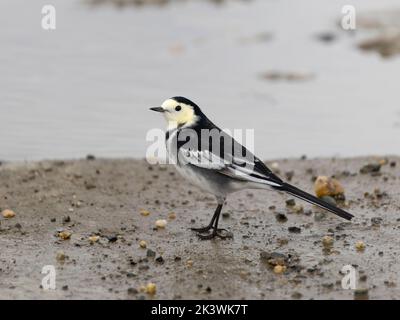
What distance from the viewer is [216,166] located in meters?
7.56

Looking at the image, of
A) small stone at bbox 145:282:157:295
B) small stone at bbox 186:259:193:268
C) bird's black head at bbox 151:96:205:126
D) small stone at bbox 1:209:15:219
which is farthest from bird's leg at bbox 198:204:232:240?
small stone at bbox 1:209:15:219

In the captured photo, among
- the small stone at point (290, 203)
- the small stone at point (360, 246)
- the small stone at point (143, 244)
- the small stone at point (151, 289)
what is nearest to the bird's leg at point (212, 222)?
the small stone at point (143, 244)

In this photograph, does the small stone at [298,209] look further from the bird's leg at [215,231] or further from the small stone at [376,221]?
the bird's leg at [215,231]

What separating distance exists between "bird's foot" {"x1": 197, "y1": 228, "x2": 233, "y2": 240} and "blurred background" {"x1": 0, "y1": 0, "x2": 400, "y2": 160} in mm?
2647

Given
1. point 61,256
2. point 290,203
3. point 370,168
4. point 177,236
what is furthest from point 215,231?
point 370,168

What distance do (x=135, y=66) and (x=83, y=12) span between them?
3945mm

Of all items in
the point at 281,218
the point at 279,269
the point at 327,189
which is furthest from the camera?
the point at 327,189

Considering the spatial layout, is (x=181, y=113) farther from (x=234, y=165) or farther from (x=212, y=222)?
(x=212, y=222)

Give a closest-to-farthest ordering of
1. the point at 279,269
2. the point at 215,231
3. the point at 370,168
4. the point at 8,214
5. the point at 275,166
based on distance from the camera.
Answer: the point at 279,269 < the point at 215,231 < the point at 8,214 < the point at 370,168 < the point at 275,166

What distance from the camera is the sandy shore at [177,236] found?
21.4 ft

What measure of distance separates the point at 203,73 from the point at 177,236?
20.7ft

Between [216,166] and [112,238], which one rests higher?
[216,166]

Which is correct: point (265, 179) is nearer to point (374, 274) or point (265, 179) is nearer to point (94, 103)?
point (374, 274)

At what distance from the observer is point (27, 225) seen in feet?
25.6
